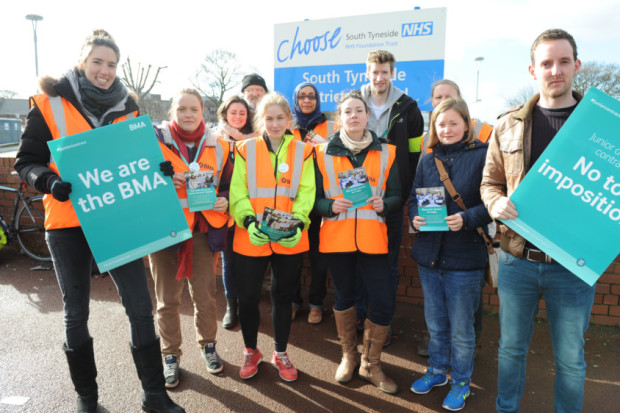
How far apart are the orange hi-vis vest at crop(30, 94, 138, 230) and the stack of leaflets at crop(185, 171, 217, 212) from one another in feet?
2.28

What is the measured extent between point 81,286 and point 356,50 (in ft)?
14.8

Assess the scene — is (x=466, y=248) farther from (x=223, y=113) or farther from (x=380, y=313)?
(x=223, y=113)

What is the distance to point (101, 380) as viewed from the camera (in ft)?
9.80

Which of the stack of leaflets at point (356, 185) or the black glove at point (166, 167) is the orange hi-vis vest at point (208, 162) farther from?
the stack of leaflets at point (356, 185)

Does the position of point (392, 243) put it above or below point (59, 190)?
below

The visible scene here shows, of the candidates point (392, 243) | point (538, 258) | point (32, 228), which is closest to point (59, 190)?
point (392, 243)

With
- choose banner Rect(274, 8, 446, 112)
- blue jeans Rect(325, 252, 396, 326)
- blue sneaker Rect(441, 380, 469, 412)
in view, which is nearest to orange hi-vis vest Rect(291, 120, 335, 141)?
choose banner Rect(274, 8, 446, 112)

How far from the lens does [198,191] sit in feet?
8.99

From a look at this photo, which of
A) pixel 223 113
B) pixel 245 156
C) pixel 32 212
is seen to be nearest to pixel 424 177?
pixel 245 156

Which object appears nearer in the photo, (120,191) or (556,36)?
(556,36)

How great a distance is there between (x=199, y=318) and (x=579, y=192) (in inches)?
107

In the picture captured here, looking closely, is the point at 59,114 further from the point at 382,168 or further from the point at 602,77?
the point at 602,77

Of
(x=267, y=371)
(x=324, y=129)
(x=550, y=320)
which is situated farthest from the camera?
(x=324, y=129)

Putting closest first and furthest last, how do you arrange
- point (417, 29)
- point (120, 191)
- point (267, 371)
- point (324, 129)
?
point (120, 191)
point (267, 371)
point (324, 129)
point (417, 29)
